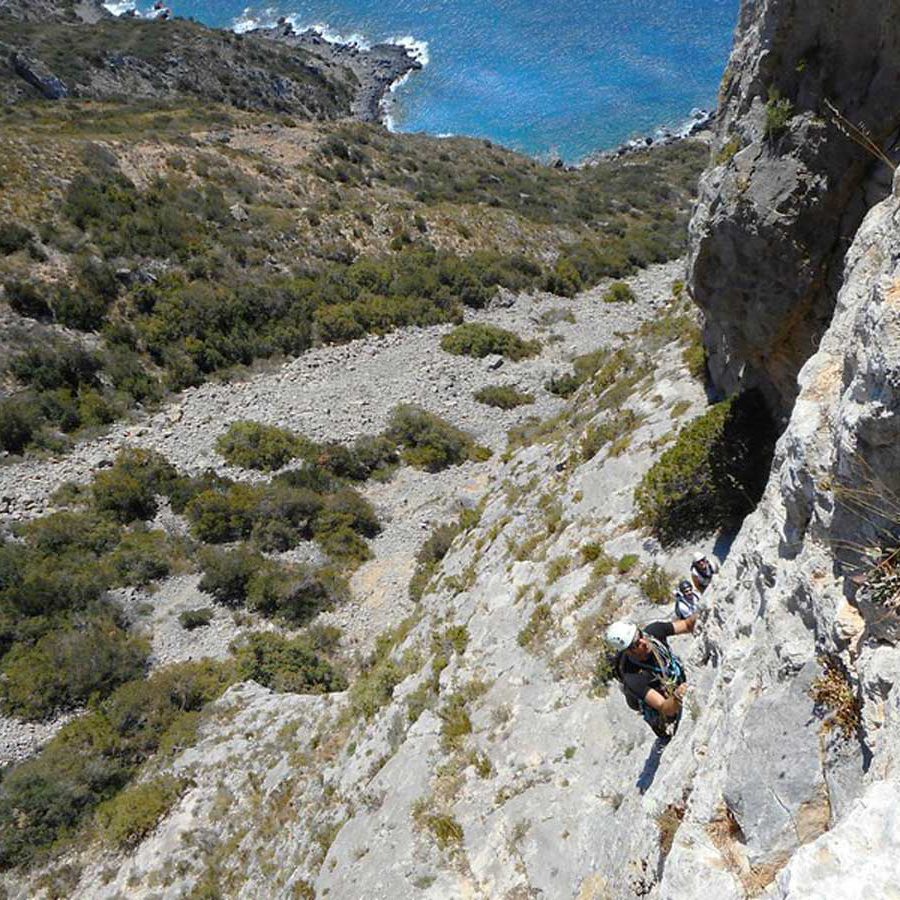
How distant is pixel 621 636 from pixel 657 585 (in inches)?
129

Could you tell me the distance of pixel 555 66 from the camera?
7525 centimetres

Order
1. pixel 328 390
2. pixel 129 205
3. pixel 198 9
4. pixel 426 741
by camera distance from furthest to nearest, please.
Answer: pixel 198 9, pixel 129 205, pixel 328 390, pixel 426 741

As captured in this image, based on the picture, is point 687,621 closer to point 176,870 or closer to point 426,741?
point 426,741

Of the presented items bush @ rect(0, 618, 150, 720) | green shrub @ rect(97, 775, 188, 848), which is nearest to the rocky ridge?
bush @ rect(0, 618, 150, 720)

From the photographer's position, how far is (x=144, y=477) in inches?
789

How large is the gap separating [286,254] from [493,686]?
27.0 m

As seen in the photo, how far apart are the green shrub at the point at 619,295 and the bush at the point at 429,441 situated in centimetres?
1460

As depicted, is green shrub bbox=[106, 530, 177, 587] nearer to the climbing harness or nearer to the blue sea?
the climbing harness

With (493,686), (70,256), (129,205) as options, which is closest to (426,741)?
(493,686)

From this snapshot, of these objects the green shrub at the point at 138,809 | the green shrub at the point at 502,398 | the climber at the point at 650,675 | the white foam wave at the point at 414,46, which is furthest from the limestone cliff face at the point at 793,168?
the white foam wave at the point at 414,46

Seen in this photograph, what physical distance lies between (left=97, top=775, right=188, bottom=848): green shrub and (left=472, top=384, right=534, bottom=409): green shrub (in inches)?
641

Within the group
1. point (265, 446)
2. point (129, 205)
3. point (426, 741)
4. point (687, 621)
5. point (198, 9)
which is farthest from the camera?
point (198, 9)

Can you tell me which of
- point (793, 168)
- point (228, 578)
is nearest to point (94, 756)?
point (228, 578)

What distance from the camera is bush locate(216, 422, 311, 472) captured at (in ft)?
70.1
